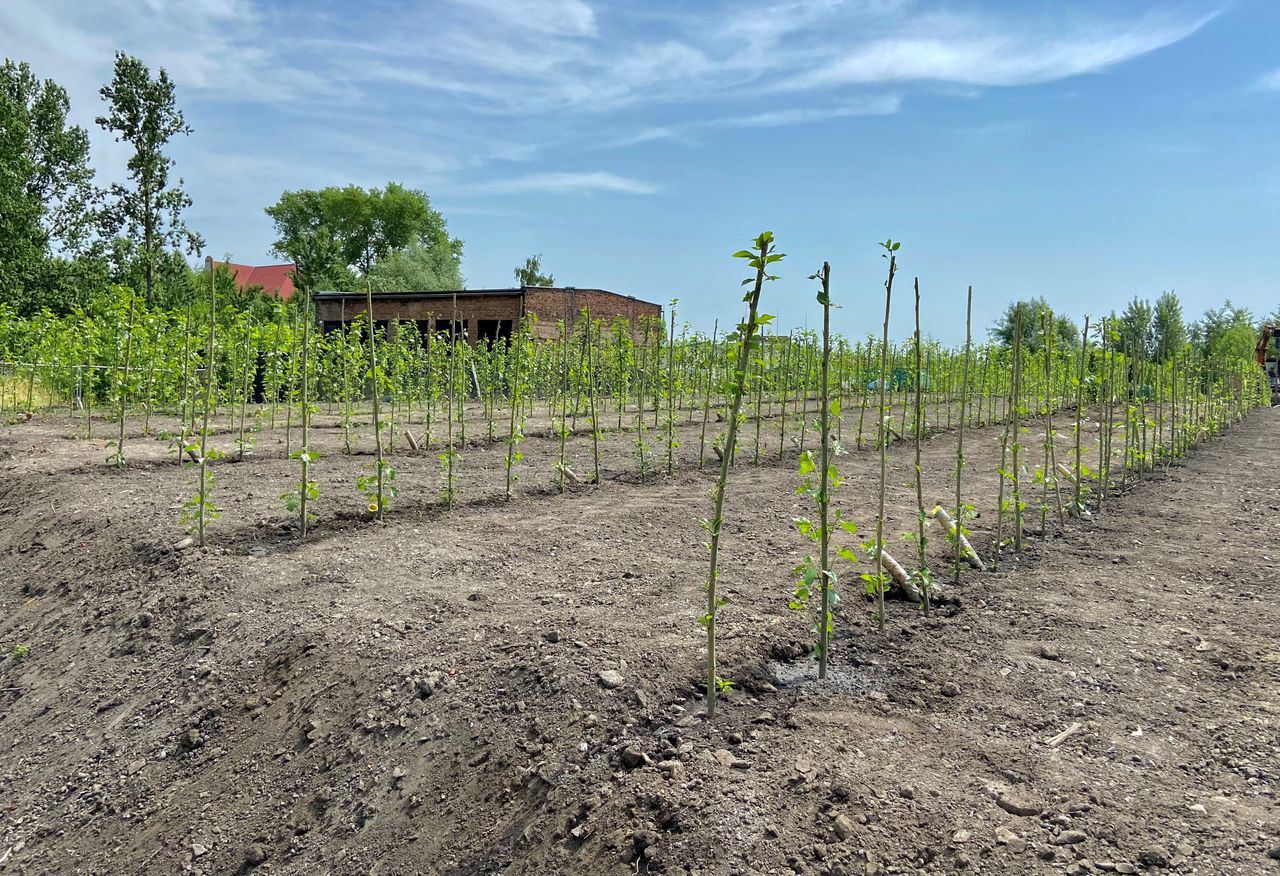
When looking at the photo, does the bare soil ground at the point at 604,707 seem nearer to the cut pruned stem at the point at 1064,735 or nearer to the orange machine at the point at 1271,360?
the cut pruned stem at the point at 1064,735

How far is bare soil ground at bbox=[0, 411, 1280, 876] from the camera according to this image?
242 centimetres

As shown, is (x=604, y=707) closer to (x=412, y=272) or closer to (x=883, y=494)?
(x=883, y=494)

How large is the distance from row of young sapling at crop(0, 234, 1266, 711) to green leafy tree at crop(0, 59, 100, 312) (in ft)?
40.1

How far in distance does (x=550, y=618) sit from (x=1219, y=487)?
26.7 feet

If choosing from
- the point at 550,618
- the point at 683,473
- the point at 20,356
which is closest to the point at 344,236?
the point at 20,356

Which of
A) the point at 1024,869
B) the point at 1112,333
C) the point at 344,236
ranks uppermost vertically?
the point at 344,236

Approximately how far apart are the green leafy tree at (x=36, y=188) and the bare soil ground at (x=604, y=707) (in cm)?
2698

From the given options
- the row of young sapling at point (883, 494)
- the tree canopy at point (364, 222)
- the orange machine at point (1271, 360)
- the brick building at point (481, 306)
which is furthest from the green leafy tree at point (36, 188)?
the orange machine at point (1271, 360)

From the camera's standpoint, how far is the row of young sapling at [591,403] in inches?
205

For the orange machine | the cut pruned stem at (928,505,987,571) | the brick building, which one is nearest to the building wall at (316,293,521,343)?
the brick building

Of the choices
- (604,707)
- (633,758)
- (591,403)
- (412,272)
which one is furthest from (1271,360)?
(412,272)

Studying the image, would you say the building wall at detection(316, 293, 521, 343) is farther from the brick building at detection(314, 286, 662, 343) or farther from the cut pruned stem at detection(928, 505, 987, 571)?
the cut pruned stem at detection(928, 505, 987, 571)

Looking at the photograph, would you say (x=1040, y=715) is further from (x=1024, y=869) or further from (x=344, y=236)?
(x=344, y=236)

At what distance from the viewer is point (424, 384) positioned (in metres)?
15.9
